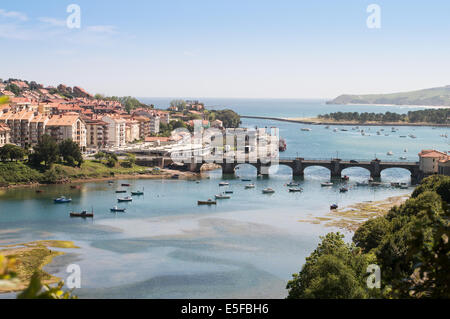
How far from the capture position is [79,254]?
92.4ft

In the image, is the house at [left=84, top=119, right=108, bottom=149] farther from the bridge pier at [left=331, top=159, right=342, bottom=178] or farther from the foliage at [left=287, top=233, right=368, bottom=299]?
the foliage at [left=287, top=233, right=368, bottom=299]

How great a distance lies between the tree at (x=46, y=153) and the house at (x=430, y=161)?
116 feet

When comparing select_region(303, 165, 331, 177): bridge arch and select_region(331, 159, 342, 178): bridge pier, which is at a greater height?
select_region(331, 159, 342, 178): bridge pier

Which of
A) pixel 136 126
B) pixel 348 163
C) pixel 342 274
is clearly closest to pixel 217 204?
pixel 348 163

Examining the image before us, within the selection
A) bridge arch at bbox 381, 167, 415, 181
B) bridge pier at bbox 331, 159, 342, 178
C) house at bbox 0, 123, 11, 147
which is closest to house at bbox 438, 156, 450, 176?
bridge arch at bbox 381, 167, 415, 181

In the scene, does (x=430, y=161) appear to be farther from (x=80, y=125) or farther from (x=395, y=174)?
(x=80, y=125)

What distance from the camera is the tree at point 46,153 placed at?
51.9 m

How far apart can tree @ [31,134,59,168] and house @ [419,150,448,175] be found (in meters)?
35.3

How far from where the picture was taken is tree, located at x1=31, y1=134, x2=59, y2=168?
51.9 meters

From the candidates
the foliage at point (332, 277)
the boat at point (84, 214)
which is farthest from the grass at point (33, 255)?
the foliage at point (332, 277)
